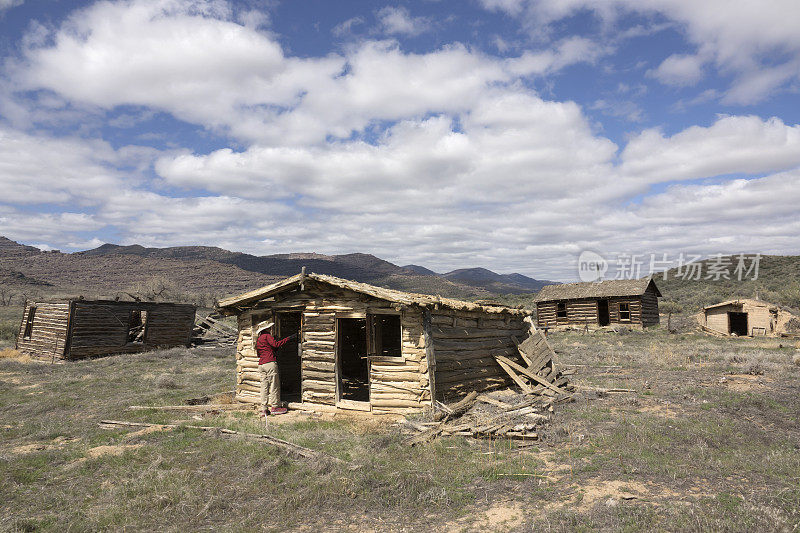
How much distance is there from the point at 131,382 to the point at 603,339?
1057 inches

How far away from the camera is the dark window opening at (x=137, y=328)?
25.4 m

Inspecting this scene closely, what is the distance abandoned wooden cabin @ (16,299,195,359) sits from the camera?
22578mm

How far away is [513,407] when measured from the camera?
10.6 meters

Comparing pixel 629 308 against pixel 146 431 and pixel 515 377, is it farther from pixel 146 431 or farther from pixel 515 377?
pixel 146 431

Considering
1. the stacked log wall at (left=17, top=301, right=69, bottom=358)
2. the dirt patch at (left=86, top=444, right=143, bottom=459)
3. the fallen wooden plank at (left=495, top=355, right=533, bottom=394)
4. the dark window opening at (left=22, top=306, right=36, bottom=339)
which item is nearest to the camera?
the dirt patch at (left=86, top=444, right=143, bottom=459)

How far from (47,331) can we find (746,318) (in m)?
42.0

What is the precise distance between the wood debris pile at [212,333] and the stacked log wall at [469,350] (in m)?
19.8

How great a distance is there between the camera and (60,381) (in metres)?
16.6

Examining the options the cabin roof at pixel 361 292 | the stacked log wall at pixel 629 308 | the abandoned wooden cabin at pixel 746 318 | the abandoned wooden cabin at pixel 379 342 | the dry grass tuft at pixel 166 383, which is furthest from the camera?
the stacked log wall at pixel 629 308

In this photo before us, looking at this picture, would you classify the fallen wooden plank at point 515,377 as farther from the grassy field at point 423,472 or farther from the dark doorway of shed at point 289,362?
the dark doorway of shed at point 289,362

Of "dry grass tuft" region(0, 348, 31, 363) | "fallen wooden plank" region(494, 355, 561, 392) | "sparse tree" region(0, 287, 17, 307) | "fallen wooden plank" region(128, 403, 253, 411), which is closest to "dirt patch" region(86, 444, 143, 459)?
"fallen wooden plank" region(128, 403, 253, 411)

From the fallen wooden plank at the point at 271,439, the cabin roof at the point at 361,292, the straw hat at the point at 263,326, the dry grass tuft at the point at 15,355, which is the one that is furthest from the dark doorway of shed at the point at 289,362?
the dry grass tuft at the point at 15,355

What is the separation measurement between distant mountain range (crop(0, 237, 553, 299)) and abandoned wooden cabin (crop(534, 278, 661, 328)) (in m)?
43.4

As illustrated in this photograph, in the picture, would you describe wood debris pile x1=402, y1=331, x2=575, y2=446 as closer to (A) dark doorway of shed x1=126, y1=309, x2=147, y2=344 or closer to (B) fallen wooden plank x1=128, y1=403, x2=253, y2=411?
(B) fallen wooden plank x1=128, y1=403, x2=253, y2=411
